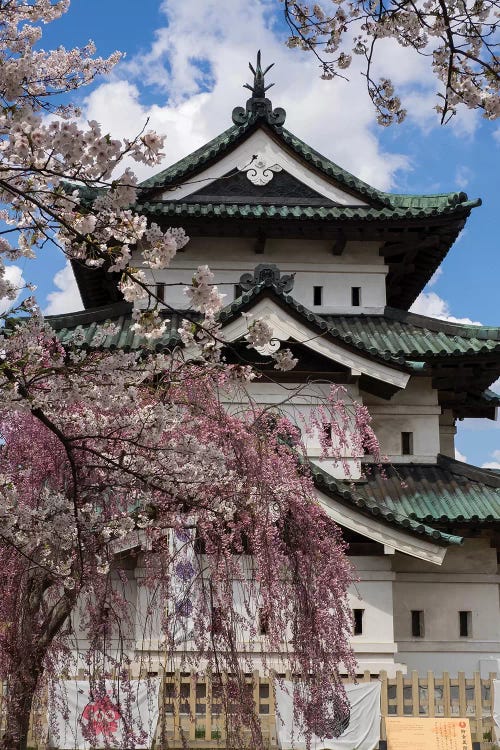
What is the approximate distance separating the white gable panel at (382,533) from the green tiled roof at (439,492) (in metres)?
0.35

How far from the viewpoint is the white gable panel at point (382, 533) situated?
12227 millimetres

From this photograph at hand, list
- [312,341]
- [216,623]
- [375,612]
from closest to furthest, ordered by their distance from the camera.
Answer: [216,623]
[375,612]
[312,341]

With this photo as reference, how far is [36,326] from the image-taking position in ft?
18.6

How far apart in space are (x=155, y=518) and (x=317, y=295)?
952 cm

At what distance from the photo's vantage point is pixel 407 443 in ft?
49.0

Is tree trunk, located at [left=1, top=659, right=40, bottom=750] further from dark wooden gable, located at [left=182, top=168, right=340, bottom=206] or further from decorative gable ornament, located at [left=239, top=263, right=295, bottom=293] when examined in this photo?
dark wooden gable, located at [left=182, top=168, right=340, bottom=206]

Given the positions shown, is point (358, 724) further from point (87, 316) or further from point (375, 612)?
point (87, 316)

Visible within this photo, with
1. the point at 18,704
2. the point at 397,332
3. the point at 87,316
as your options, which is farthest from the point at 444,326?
the point at 18,704

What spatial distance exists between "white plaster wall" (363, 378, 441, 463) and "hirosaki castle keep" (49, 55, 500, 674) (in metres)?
0.03

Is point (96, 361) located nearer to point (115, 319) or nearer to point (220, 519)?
point (220, 519)

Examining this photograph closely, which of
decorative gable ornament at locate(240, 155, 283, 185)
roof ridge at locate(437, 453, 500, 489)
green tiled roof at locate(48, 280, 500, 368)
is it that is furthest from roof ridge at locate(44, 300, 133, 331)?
roof ridge at locate(437, 453, 500, 489)

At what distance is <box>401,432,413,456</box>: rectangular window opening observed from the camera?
14.8 metres

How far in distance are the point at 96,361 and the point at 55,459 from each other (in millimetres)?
2854

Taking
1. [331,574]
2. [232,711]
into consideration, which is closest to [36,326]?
[232,711]
